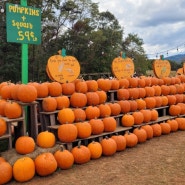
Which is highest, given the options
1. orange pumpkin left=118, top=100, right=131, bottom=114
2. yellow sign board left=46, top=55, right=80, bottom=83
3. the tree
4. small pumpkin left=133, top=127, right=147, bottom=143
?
the tree

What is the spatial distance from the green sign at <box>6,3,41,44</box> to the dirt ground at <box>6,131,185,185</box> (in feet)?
8.13

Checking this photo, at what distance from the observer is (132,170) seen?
4.46m

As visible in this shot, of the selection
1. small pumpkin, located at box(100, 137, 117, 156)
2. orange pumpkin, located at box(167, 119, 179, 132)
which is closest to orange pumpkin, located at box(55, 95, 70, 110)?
small pumpkin, located at box(100, 137, 117, 156)

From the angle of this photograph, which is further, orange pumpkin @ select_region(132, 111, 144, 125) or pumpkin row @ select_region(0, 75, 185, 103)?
orange pumpkin @ select_region(132, 111, 144, 125)

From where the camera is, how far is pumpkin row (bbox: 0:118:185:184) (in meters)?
4.16

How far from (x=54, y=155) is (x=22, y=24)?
8.04 ft

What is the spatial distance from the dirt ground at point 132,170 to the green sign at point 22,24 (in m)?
2.48

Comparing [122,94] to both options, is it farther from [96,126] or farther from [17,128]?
[17,128]

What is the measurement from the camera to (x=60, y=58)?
5.60m

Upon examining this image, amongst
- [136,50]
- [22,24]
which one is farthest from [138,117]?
[136,50]

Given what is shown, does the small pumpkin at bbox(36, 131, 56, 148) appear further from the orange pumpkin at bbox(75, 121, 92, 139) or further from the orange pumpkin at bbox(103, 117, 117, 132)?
the orange pumpkin at bbox(103, 117, 117, 132)

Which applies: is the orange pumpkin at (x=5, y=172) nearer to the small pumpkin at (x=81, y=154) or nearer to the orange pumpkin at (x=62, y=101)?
the small pumpkin at (x=81, y=154)

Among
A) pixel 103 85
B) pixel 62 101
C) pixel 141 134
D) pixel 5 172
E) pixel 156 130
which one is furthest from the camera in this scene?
pixel 156 130

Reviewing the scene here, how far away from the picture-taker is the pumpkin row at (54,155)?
4156 millimetres
